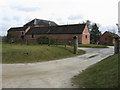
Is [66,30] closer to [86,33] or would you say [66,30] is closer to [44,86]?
[86,33]

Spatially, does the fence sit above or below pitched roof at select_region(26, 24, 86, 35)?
below

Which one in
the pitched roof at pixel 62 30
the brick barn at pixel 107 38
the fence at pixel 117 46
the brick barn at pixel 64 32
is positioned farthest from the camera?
the brick barn at pixel 107 38

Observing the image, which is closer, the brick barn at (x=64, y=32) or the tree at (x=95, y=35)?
the brick barn at (x=64, y=32)

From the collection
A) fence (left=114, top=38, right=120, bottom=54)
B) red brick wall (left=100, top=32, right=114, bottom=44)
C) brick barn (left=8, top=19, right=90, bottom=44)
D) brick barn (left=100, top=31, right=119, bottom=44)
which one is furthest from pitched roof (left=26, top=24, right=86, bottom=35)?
fence (left=114, top=38, right=120, bottom=54)

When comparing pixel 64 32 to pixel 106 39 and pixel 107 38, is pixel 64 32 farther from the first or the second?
pixel 107 38

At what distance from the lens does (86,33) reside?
44.4 metres

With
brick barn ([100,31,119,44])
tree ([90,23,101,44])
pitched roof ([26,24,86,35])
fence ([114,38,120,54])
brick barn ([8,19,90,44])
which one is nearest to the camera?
fence ([114,38,120,54])

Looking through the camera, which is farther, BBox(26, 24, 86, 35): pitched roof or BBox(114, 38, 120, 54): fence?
BBox(26, 24, 86, 35): pitched roof

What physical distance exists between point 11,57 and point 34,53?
2473mm

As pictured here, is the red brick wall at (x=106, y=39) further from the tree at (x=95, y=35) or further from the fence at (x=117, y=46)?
the fence at (x=117, y=46)

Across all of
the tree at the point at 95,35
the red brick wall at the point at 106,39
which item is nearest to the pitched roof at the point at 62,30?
the red brick wall at the point at 106,39

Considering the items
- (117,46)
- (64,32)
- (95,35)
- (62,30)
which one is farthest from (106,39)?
(117,46)

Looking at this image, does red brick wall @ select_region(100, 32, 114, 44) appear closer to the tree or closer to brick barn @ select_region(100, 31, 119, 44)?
brick barn @ select_region(100, 31, 119, 44)

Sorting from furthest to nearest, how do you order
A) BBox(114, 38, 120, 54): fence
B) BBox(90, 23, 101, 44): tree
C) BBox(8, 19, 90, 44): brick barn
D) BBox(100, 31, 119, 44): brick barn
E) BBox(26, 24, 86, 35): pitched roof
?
BBox(90, 23, 101, 44): tree → BBox(100, 31, 119, 44): brick barn → BBox(26, 24, 86, 35): pitched roof → BBox(8, 19, 90, 44): brick barn → BBox(114, 38, 120, 54): fence
